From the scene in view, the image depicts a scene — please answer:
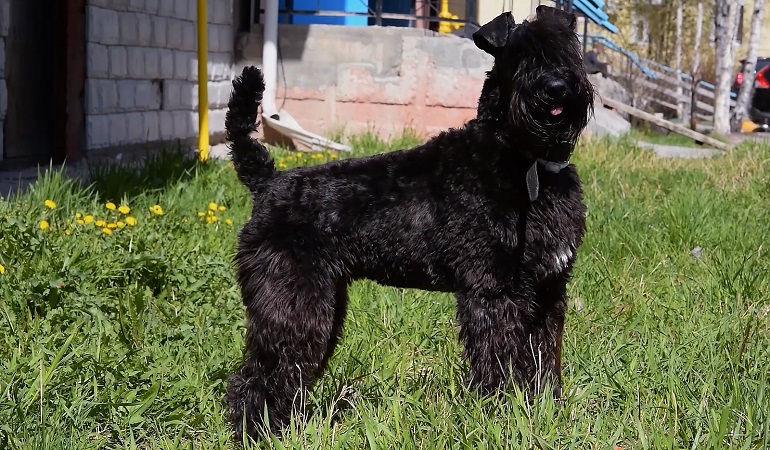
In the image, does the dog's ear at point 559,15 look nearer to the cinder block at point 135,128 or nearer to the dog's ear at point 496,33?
the dog's ear at point 496,33

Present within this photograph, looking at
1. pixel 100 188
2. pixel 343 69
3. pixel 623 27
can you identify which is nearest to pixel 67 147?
pixel 100 188

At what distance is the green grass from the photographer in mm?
3008

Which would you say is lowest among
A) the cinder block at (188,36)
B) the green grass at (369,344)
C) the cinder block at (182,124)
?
the green grass at (369,344)

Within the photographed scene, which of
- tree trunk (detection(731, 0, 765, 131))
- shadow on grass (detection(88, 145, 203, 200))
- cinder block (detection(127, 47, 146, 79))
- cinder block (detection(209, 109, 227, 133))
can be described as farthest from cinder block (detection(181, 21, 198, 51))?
tree trunk (detection(731, 0, 765, 131))

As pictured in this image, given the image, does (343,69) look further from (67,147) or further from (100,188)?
(100,188)

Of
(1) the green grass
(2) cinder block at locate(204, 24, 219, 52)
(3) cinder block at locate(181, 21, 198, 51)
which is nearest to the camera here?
(1) the green grass

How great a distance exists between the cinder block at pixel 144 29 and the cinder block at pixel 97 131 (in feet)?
3.26

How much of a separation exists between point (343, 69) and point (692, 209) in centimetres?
553

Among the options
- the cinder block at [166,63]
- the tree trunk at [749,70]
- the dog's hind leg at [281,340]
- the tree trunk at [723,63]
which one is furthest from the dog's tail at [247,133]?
the tree trunk at [749,70]

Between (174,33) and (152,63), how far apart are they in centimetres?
62

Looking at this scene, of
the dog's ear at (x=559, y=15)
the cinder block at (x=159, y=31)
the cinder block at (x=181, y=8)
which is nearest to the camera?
the dog's ear at (x=559, y=15)

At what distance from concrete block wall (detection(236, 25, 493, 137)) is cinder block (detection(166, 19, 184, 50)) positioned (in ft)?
4.58

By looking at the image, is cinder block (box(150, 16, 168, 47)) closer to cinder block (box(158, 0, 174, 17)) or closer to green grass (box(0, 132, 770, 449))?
cinder block (box(158, 0, 174, 17))

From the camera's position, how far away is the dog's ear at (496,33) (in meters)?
3.22
